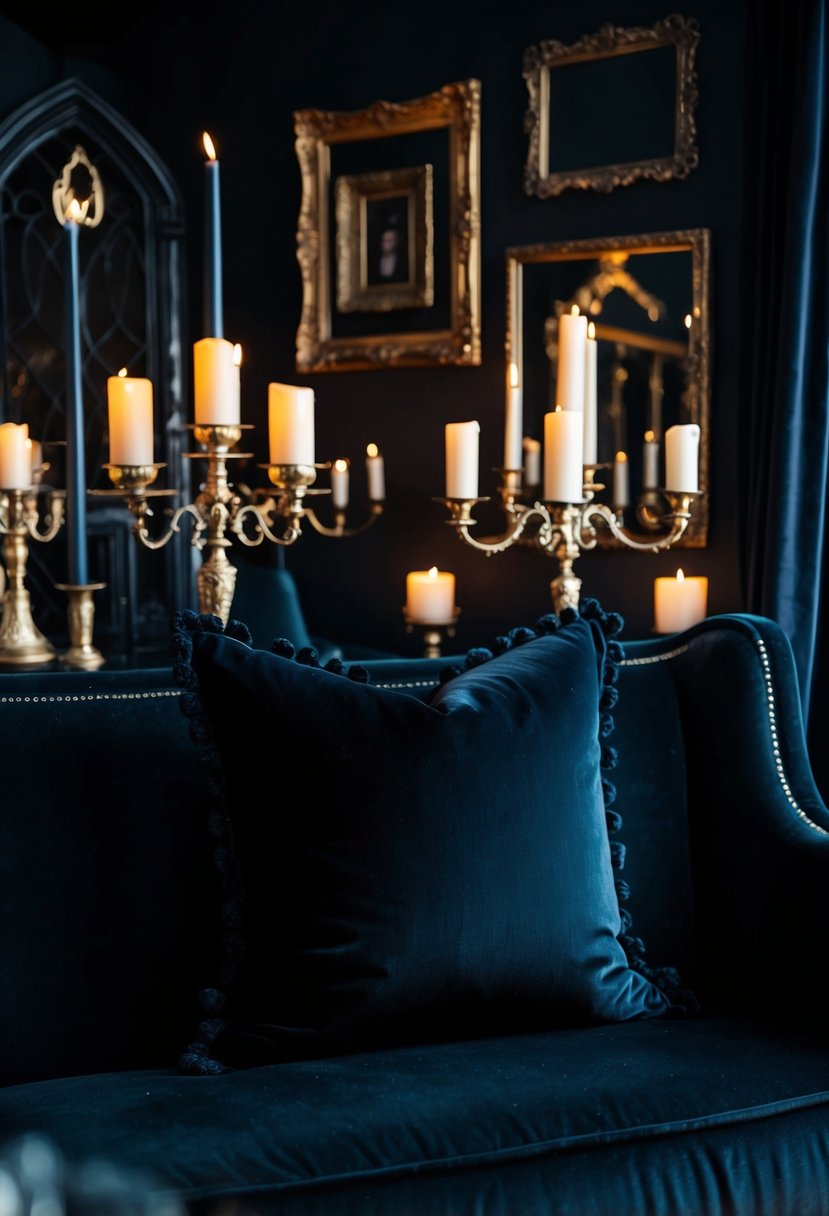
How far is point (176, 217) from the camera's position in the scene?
3.69m

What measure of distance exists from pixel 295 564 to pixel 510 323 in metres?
1.00

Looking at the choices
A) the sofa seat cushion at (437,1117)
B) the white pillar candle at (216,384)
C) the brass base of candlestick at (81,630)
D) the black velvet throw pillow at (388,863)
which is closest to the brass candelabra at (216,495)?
the white pillar candle at (216,384)

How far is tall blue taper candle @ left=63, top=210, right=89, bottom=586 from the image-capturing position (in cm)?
181

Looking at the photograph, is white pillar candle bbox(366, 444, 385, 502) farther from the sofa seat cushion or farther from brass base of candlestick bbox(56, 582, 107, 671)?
the sofa seat cushion

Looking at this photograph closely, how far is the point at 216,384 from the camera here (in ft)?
5.97

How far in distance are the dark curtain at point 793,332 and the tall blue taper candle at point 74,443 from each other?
146cm

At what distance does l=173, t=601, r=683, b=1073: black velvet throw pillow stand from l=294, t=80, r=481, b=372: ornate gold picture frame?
2189 millimetres

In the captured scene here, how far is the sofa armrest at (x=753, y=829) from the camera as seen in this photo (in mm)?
1444

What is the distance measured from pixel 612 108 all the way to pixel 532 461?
911 mm

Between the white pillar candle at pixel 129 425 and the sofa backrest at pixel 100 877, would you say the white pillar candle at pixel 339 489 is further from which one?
the sofa backrest at pixel 100 877

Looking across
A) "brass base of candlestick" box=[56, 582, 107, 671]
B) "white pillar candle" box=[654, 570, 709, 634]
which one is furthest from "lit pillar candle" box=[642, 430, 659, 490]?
"brass base of candlestick" box=[56, 582, 107, 671]

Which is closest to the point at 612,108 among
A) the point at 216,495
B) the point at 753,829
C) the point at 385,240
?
the point at 385,240

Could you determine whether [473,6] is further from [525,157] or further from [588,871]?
[588,871]

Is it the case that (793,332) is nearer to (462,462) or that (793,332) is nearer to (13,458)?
(462,462)
